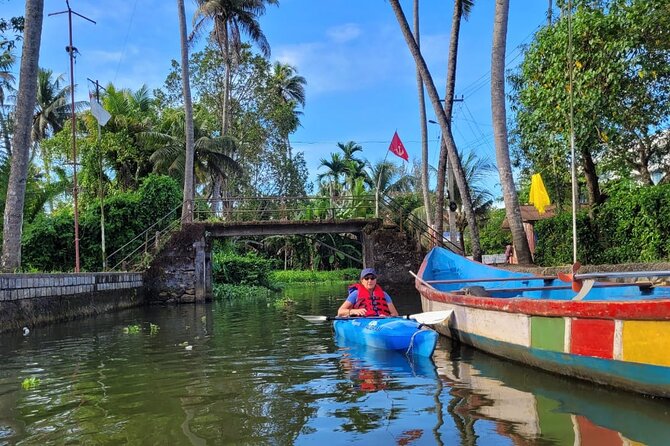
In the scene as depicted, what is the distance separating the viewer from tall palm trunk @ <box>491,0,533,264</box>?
1517 centimetres

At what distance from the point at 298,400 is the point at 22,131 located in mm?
11777

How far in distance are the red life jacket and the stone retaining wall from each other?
24.4 feet

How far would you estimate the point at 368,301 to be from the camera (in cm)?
991

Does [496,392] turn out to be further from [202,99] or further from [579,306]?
[202,99]

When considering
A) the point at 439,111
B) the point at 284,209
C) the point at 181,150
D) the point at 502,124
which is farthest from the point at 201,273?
the point at 502,124

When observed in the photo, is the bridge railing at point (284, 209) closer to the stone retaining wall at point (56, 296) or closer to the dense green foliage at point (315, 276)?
the dense green foliage at point (315, 276)

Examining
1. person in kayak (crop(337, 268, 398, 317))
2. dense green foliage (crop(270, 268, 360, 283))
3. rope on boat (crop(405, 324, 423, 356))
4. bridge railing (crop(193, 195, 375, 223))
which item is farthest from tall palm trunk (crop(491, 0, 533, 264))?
dense green foliage (crop(270, 268, 360, 283))

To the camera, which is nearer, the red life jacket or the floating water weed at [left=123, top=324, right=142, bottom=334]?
the red life jacket

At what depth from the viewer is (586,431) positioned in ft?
15.6

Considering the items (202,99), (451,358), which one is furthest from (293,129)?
(451,358)

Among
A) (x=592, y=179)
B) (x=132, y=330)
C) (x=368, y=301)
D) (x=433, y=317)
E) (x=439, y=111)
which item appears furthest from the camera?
(x=439, y=111)

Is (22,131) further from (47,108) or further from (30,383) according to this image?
(47,108)

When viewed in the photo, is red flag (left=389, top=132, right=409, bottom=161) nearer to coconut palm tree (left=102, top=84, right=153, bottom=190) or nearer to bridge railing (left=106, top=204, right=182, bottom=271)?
bridge railing (left=106, top=204, right=182, bottom=271)

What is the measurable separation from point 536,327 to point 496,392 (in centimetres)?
97
